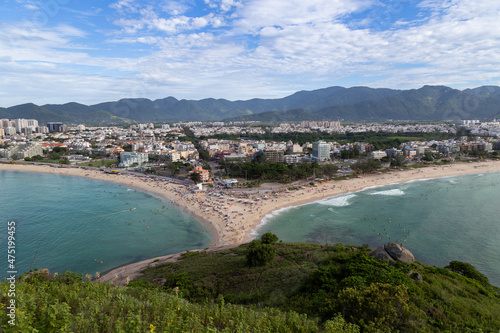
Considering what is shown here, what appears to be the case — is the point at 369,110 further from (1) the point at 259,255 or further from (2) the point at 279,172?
(1) the point at 259,255

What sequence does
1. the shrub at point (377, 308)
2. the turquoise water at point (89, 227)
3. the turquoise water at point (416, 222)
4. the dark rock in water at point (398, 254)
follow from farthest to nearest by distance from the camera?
1. the turquoise water at point (416, 222)
2. the turquoise water at point (89, 227)
3. the dark rock in water at point (398, 254)
4. the shrub at point (377, 308)

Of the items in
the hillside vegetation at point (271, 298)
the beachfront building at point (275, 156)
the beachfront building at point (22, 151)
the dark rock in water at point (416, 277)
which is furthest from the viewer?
the beachfront building at point (22, 151)

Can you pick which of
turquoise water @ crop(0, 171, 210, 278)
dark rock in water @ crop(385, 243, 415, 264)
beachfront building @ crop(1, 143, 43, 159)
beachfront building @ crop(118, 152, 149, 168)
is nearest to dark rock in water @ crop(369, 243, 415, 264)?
dark rock in water @ crop(385, 243, 415, 264)

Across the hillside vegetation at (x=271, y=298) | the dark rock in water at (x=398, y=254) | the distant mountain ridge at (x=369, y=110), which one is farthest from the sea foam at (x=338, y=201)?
the distant mountain ridge at (x=369, y=110)

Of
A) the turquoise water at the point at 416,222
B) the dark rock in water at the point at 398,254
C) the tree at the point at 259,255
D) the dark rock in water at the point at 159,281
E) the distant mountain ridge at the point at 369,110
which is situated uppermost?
the distant mountain ridge at the point at 369,110

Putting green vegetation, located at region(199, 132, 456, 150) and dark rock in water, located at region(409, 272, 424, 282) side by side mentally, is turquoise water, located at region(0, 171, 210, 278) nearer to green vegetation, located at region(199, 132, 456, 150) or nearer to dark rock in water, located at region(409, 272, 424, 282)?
dark rock in water, located at region(409, 272, 424, 282)

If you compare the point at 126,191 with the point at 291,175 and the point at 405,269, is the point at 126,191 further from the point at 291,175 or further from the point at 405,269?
the point at 405,269

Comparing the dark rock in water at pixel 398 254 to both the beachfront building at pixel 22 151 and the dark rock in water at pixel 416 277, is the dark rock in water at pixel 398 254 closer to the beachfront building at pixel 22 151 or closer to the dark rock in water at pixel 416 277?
the dark rock in water at pixel 416 277
